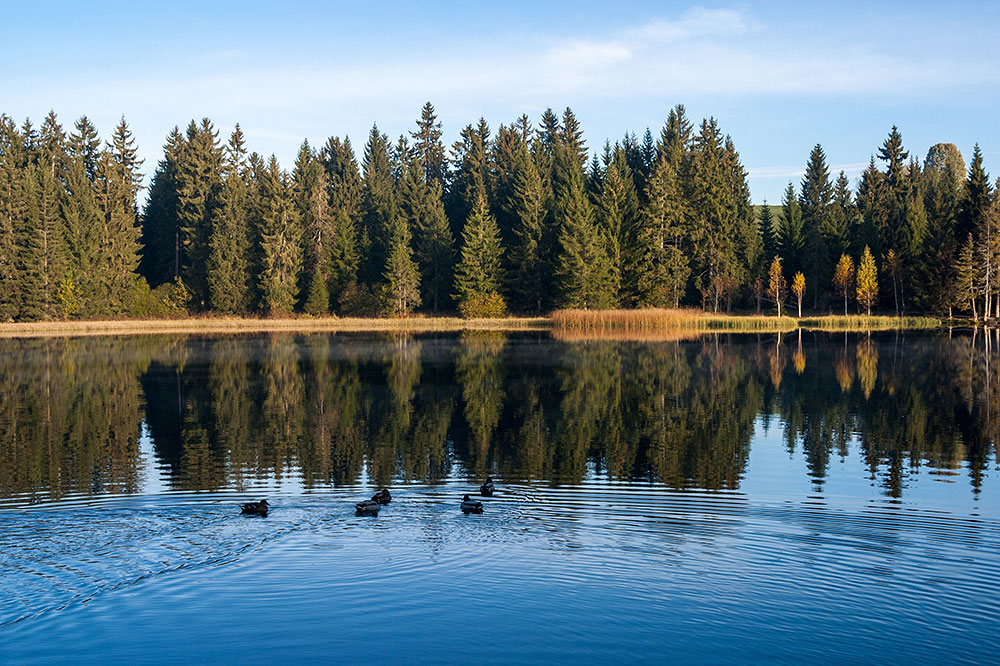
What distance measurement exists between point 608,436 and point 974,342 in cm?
4541

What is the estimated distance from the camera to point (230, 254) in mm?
97375

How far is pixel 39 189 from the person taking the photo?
90.9 m

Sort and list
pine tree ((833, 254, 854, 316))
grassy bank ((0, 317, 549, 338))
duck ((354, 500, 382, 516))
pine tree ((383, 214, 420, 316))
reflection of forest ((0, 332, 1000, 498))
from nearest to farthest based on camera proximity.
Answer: duck ((354, 500, 382, 516))
reflection of forest ((0, 332, 1000, 498))
grassy bank ((0, 317, 549, 338))
pine tree ((833, 254, 854, 316))
pine tree ((383, 214, 420, 316))

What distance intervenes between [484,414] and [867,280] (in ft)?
233

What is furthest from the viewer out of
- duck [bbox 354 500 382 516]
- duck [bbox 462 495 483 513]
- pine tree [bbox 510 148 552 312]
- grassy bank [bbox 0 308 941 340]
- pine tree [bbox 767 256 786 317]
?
pine tree [bbox 510 148 552 312]

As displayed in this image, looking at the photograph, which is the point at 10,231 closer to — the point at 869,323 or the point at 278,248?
the point at 278,248

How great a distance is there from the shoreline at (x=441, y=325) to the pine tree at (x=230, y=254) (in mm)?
2857

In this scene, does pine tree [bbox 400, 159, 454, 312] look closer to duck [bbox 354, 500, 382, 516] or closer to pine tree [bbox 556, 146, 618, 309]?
pine tree [bbox 556, 146, 618, 309]

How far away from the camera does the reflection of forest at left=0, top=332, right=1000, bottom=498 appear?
67.5 ft

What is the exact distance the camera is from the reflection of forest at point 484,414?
2058 centimetres

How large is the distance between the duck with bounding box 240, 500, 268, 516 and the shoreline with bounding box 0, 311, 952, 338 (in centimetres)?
5950

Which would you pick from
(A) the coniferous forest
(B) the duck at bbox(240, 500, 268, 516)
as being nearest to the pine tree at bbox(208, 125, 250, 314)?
(A) the coniferous forest

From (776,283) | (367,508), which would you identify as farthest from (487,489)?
(776,283)

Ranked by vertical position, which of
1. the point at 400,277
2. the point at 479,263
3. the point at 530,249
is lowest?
the point at 400,277
